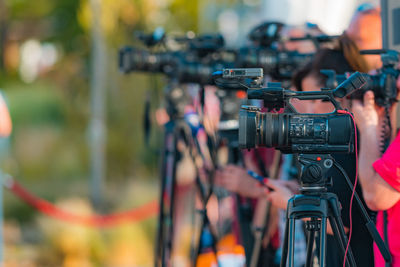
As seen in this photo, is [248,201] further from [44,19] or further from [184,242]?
[44,19]

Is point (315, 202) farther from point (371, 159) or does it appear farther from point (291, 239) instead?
point (371, 159)

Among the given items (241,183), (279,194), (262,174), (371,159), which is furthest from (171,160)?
(371,159)

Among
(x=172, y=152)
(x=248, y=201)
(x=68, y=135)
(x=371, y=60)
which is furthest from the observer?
(x=68, y=135)

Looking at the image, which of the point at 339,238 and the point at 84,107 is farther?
the point at 84,107

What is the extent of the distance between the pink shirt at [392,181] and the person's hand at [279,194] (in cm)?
34

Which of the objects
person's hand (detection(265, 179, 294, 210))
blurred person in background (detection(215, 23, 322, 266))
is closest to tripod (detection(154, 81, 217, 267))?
blurred person in background (detection(215, 23, 322, 266))

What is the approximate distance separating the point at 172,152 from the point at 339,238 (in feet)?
6.65

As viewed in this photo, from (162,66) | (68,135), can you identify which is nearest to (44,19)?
(68,135)

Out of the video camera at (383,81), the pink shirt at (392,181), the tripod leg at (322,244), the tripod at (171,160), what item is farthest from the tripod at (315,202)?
the tripod at (171,160)

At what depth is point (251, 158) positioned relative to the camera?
11.0 feet

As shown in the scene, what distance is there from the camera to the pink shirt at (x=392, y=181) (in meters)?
2.01

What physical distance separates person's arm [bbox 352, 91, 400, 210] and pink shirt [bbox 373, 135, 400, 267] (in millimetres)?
16

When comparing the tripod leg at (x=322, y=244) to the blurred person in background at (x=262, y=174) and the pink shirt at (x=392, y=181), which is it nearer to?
the pink shirt at (x=392, y=181)

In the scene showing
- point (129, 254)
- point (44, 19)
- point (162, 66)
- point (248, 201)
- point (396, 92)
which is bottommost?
point (129, 254)
